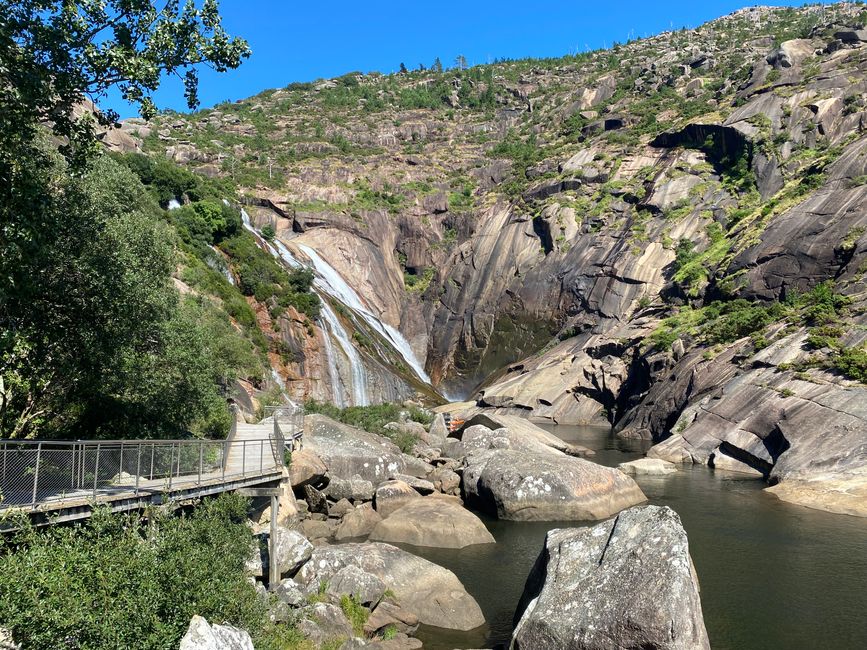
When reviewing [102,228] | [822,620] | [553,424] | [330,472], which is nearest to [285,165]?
[553,424]

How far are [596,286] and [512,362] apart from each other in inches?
546

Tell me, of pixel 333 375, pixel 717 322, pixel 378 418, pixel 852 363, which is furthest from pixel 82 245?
pixel 717 322

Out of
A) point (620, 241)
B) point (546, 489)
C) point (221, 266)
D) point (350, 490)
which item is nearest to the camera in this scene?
point (546, 489)

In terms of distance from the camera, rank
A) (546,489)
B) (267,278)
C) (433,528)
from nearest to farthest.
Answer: (433,528), (546,489), (267,278)

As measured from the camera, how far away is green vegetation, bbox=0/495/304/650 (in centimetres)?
911

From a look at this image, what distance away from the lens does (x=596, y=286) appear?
73.7 meters

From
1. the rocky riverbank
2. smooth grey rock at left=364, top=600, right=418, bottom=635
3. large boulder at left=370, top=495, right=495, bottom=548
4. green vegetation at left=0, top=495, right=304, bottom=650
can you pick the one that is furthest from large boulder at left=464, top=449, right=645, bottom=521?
green vegetation at left=0, top=495, right=304, bottom=650

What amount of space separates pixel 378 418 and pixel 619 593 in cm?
2965

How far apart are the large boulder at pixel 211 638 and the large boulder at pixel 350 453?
60.6 ft

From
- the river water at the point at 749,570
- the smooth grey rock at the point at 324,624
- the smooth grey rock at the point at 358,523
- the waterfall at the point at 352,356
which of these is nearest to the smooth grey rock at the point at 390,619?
the river water at the point at 749,570

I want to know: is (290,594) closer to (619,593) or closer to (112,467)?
(112,467)

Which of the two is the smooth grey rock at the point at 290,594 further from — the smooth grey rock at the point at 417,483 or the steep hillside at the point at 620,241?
the steep hillside at the point at 620,241

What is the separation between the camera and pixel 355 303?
263 ft

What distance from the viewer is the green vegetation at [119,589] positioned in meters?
9.11
